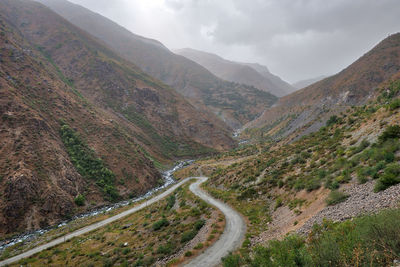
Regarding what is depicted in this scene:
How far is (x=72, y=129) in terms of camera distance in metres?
52.7

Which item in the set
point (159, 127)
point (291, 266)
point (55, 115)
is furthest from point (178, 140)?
point (291, 266)

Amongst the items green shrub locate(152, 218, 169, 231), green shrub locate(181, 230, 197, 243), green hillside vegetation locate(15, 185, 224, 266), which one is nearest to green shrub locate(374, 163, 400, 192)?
green hillside vegetation locate(15, 185, 224, 266)

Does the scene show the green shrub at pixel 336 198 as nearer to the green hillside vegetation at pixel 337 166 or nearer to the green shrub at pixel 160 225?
the green hillside vegetation at pixel 337 166

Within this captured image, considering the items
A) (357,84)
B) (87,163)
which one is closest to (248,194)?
(87,163)

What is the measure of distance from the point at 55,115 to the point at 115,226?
40.1 m

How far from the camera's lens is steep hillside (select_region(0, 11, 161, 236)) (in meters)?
32.2

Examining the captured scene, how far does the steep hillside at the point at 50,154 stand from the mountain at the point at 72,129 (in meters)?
0.16

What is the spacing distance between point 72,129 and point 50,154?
537 inches

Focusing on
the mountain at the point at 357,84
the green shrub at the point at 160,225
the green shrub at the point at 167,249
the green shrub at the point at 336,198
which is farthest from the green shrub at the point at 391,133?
the mountain at the point at 357,84

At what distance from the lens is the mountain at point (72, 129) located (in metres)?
34.2

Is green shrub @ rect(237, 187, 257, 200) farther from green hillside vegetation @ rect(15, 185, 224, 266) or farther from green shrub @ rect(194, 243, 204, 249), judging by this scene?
green shrub @ rect(194, 243, 204, 249)

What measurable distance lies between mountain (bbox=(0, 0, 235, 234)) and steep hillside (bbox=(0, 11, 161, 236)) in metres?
0.16

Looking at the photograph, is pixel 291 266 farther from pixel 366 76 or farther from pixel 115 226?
Answer: pixel 366 76

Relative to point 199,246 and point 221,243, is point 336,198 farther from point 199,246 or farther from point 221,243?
point 199,246
